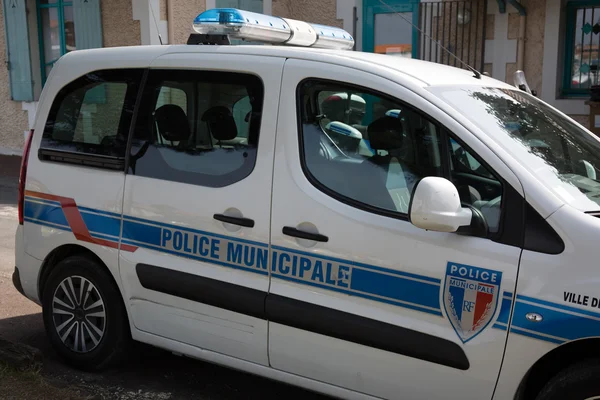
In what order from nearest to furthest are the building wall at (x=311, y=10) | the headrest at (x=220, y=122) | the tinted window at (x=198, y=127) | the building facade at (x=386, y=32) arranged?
the tinted window at (x=198, y=127), the headrest at (x=220, y=122), the building facade at (x=386, y=32), the building wall at (x=311, y=10)

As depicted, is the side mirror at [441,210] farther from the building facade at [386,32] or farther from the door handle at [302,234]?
the building facade at [386,32]

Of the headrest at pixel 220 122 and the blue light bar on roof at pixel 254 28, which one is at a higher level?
the blue light bar on roof at pixel 254 28

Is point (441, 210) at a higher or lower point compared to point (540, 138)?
lower

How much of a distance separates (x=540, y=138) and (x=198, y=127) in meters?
1.62

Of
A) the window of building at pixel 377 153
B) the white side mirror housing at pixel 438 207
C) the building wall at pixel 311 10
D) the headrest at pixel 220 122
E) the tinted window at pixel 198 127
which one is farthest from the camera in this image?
the building wall at pixel 311 10

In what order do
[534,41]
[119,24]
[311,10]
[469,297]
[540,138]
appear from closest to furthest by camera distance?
1. [469,297]
2. [540,138]
3. [534,41]
4. [119,24]
5. [311,10]

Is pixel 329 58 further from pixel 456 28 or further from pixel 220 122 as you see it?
pixel 456 28

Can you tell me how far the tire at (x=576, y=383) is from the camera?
258 cm

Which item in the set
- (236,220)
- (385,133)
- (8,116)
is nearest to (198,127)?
(236,220)

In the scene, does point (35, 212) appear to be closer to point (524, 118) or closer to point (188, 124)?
point (188, 124)

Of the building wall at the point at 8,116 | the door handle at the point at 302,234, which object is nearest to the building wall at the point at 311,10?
the building wall at the point at 8,116

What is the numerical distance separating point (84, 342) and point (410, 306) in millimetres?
1986

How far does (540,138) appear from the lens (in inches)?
124

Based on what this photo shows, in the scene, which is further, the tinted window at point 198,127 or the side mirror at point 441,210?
the tinted window at point 198,127
